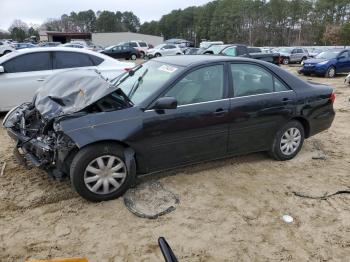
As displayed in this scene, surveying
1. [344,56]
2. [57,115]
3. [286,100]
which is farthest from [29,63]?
[344,56]

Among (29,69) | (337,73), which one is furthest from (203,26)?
(29,69)

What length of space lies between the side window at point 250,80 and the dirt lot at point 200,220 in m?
1.09

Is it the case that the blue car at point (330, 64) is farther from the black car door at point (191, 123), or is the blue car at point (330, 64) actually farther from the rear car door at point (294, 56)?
the black car door at point (191, 123)

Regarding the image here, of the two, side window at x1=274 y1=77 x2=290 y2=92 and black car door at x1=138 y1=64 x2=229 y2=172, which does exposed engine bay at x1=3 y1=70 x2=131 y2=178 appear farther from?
side window at x1=274 y1=77 x2=290 y2=92

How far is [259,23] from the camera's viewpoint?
264 ft

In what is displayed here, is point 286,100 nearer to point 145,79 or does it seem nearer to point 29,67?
point 145,79

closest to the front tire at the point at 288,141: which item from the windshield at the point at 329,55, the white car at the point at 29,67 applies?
the white car at the point at 29,67

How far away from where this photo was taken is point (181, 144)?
4.30 meters

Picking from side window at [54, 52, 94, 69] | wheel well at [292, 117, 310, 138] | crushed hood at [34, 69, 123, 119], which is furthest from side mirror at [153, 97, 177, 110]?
side window at [54, 52, 94, 69]

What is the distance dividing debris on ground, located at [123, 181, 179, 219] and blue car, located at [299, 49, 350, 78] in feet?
48.8

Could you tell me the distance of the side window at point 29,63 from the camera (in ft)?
23.9

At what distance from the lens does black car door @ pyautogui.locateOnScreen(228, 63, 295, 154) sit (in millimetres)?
4664

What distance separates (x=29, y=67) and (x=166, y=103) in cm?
464

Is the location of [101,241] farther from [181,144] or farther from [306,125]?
[306,125]
